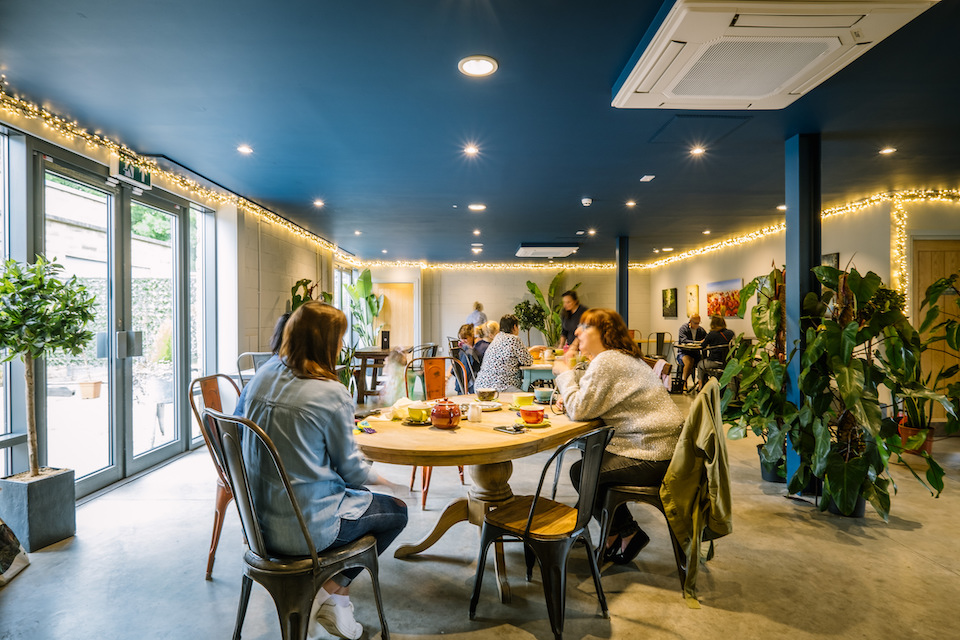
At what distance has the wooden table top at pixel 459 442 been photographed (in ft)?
6.34

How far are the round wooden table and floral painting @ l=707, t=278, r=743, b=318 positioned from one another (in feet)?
22.0

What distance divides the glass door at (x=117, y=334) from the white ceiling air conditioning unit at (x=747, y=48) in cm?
358

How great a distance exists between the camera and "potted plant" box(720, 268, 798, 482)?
3471mm

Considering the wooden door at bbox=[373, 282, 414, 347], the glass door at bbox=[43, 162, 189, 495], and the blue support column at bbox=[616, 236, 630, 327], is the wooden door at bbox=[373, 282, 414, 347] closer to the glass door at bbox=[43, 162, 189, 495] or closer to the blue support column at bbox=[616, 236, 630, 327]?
the blue support column at bbox=[616, 236, 630, 327]

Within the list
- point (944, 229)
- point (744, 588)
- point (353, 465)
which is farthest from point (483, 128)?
point (944, 229)

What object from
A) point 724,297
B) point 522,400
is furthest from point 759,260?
point 522,400

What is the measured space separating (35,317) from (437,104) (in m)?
2.39

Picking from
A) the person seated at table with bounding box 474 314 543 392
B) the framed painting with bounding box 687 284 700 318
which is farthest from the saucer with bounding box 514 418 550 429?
the framed painting with bounding box 687 284 700 318

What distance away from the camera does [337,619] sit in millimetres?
1887

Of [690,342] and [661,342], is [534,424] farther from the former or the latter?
[661,342]

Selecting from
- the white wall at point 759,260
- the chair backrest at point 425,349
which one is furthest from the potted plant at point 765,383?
the chair backrest at point 425,349

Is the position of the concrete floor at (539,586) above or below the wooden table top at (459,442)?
below

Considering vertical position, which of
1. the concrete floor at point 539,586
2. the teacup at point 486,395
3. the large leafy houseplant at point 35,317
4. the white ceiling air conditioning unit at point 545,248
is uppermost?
the white ceiling air conditioning unit at point 545,248

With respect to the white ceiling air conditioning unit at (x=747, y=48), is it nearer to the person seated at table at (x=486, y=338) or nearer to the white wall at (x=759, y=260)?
the white wall at (x=759, y=260)
